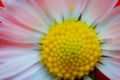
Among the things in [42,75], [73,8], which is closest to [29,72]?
[42,75]

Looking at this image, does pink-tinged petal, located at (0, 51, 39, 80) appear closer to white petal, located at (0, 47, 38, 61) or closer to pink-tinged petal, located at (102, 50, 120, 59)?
white petal, located at (0, 47, 38, 61)

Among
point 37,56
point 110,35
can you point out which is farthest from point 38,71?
point 110,35

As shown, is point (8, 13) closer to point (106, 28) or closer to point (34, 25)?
point (34, 25)

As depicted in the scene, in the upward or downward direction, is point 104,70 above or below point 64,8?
below

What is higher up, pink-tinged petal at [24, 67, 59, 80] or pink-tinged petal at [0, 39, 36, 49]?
pink-tinged petal at [0, 39, 36, 49]

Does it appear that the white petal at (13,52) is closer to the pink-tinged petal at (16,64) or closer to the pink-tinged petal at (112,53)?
the pink-tinged petal at (16,64)

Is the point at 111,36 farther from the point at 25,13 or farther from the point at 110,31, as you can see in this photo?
the point at 25,13

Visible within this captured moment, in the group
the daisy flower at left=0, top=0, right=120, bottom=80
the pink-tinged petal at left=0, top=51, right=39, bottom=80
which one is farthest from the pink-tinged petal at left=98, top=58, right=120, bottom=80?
the pink-tinged petal at left=0, top=51, right=39, bottom=80
